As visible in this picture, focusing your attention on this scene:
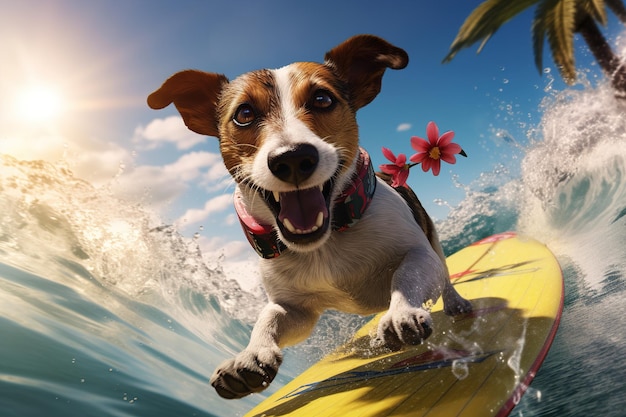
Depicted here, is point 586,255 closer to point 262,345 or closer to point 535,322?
point 535,322

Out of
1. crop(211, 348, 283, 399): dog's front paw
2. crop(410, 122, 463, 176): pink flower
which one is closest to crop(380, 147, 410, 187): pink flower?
crop(410, 122, 463, 176): pink flower

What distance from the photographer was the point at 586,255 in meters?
5.80

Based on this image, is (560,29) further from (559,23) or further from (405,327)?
(405,327)

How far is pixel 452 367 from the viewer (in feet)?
7.80

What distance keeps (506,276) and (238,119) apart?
11.0ft

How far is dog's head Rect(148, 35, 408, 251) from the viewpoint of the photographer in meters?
1.81

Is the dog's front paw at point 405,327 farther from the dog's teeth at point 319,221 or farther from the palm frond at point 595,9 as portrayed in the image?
the palm frond at point 595,9

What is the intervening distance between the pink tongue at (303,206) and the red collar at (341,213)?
0.25 metres

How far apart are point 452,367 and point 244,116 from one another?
1.55m

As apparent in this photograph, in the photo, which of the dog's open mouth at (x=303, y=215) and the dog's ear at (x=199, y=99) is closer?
the dog's open mouth at (x=303, y=215)

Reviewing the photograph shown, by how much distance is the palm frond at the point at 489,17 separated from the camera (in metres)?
7.01

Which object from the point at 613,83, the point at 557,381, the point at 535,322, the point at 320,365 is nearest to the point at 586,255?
the point at 613,83

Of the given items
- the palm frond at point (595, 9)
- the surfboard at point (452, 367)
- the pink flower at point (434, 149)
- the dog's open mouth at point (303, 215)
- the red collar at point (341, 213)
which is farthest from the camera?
the palm frond at point (595, 9)

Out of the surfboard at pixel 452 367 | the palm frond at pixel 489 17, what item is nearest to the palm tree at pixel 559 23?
the palm frond at pixel 489 17
